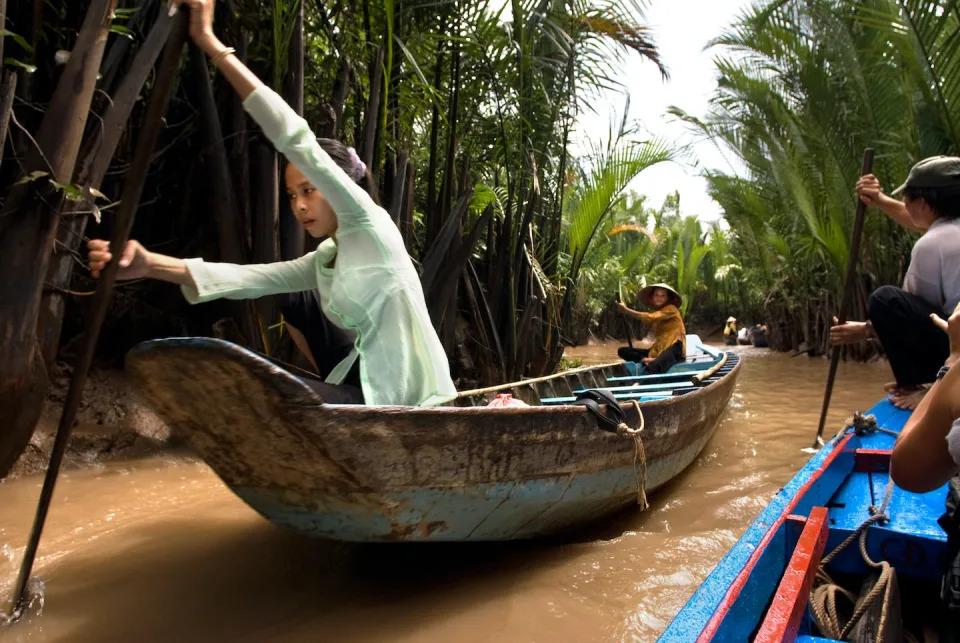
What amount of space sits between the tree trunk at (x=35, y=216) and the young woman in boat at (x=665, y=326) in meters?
4.68

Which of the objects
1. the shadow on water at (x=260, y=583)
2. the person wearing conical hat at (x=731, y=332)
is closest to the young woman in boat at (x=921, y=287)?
the shadow on water at (x=260, y=583)

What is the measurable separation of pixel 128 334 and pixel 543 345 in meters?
3.87

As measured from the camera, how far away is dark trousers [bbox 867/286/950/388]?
8.95 feet

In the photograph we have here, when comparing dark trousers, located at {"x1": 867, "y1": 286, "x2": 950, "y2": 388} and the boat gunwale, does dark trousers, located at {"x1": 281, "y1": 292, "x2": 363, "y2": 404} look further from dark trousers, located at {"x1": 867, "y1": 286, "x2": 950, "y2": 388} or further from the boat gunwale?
dark trousers, located at {"x1": 867, "y1": 286, "x2": 950, "y2": 388}

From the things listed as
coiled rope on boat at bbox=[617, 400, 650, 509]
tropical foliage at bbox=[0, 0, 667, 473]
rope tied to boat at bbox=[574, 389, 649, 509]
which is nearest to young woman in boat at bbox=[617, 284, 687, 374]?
tropical foliage at bbox=[0, 0, 667, 473]

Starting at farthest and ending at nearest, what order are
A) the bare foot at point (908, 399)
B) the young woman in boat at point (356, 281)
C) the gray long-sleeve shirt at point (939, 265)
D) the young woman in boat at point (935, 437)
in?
the bare foot at point (908, 399) < the gray long-sleeve shirt at point (939, 265) < the young woman in boat at point (356, 281) < the young woman in boat at point (935, 437)

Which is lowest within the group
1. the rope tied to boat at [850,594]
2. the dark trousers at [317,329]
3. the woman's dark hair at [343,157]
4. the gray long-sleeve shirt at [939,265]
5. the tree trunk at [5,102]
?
the rope tied to boat at [850,594]

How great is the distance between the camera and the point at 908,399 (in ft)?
9.84

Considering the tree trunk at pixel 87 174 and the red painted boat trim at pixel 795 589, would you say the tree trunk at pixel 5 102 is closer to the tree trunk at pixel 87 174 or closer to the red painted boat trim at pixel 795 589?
the tree trunk at pixel 87 174

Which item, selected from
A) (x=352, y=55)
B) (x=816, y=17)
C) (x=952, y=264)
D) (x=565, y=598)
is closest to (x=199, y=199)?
(x=352, y=55)

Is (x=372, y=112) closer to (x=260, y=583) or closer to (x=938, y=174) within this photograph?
(x=260, y=583)

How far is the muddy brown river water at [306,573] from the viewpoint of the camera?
1733 mm

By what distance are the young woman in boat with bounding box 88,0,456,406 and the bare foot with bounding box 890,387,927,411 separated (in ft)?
7.77

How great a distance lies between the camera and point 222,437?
1.66 m
